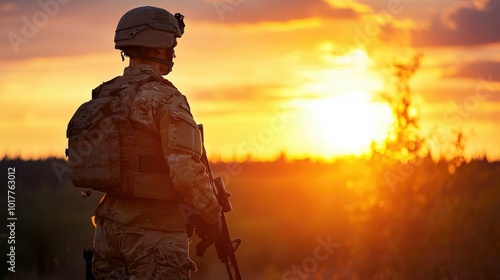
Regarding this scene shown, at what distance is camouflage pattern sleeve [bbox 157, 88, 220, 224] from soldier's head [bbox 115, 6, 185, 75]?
0.53 metres

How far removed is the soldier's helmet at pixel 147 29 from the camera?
739 cm

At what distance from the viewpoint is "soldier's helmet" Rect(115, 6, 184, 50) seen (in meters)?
7.39

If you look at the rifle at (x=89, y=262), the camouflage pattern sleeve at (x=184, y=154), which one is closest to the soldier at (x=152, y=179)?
the camouflage pattern sleeve at (x=184, y=154)

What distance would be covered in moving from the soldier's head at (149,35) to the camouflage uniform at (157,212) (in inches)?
6.4

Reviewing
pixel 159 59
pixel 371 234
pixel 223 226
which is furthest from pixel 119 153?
pixel 371 234

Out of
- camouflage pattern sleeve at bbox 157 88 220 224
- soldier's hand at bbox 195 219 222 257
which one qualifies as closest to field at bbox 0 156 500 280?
soldier's hand at bbox 195 219 222 257

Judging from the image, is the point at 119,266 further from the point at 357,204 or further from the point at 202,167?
the point at 357,204

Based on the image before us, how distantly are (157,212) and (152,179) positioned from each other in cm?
24

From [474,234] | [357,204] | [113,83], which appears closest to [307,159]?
[357,204]

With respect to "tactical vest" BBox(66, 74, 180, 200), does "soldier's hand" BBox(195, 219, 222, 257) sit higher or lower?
lower

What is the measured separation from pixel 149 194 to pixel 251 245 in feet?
45.9

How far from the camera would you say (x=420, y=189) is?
16.3 metres

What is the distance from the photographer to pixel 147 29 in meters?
7.39

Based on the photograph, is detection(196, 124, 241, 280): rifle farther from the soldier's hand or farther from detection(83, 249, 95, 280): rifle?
detection(83, 249, 95, 280): rifle
